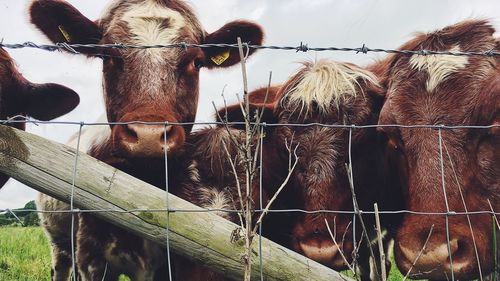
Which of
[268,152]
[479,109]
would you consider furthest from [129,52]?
[479,109]

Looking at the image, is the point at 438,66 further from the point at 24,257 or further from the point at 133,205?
the point at 24,257

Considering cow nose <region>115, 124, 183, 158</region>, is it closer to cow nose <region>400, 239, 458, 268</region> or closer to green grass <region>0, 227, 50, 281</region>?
cow nose <region>400, 239, 458, 268</region>

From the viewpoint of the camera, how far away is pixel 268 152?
5.62 meters

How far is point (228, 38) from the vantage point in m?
5.87

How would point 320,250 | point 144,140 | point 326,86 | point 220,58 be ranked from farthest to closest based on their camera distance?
point 220,58 → point 326,86 → point 144,140 → point 320,250

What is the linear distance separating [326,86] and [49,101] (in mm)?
2575

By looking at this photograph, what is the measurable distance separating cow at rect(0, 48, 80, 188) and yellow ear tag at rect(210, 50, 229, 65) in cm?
137

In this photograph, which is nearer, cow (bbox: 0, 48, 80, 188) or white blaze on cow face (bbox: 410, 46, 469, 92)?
white blaze on cow face (bbox: 410, 46, 469, 92)

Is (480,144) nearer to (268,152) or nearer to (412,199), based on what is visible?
(412,199)

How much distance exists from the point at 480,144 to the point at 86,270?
3290mm

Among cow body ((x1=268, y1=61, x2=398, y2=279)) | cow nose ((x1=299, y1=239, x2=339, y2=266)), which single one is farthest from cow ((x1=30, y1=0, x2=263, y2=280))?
cow nose ((x1=299, y1=239, x2=339, y2=266))

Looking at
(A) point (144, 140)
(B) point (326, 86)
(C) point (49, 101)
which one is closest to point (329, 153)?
(B) point (326, 86)

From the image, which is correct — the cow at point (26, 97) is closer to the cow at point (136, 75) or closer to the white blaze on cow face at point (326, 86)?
the cow at point (136, 75)

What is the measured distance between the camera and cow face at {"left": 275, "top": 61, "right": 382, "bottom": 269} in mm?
4539
